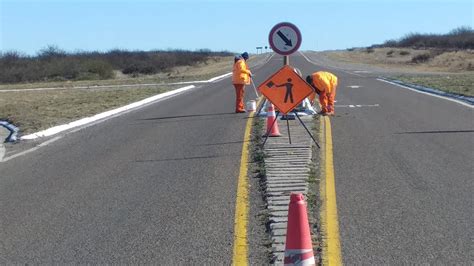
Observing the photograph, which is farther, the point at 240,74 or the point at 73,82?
the point at 73,82

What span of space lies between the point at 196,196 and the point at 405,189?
2.47 m

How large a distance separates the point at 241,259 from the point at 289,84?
264 inches

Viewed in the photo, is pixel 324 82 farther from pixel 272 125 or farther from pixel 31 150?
pixel 31 150

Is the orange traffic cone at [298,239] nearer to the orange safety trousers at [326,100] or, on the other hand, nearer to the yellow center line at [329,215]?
the yellow center line at [329,215]

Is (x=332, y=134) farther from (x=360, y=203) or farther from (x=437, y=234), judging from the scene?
(x=437, y=234)

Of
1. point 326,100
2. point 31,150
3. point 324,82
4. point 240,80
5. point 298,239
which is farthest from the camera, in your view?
point 240,80

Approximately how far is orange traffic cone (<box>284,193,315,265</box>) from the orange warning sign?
680 centimetres

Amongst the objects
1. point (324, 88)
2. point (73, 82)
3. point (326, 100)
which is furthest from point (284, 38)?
point (73, 82)

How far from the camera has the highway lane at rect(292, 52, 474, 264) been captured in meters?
6.43

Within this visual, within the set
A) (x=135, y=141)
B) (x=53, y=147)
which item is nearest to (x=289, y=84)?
(x=135, y=141)

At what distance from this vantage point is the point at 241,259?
6188 millimetres

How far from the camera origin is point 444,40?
120562 mm

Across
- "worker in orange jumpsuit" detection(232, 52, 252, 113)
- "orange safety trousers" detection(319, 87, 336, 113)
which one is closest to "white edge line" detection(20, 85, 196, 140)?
"worker in orange jumpsuit" detection(232, 52, 252, 113)

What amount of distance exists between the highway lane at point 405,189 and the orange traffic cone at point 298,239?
544 mm
